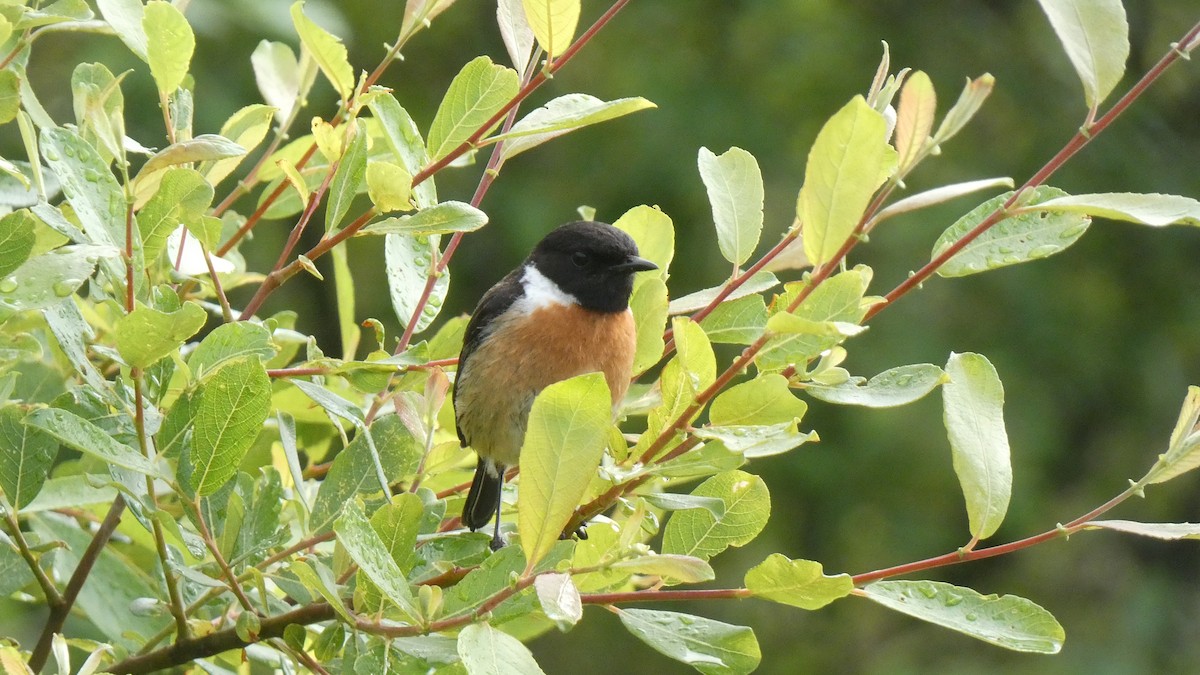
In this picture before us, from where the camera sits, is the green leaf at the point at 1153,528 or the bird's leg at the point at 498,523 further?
the bird's leg at the point at 498,523

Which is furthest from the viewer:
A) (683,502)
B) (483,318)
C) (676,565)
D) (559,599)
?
(483,318)

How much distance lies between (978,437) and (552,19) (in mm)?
930

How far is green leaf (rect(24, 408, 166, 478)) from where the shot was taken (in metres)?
1.83

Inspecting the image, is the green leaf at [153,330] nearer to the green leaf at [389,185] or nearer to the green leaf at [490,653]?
the green leaf at [389,185]

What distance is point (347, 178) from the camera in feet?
7.00

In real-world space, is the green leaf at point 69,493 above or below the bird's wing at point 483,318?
above

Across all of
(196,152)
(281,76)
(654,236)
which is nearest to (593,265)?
(654,236)

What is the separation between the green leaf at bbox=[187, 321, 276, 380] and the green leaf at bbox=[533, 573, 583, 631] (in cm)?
58

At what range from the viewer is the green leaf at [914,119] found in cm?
185

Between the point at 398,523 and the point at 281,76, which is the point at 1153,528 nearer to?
the point at 398,523

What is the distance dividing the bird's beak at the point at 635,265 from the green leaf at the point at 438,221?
637 mm

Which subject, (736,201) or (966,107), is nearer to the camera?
(966,107)

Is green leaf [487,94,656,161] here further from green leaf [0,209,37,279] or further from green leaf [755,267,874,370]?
green leaf [0,209,37,279]

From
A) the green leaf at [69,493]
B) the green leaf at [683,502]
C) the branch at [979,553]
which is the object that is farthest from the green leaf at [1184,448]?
the green leaf at [69,493]
